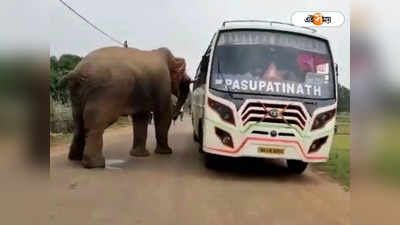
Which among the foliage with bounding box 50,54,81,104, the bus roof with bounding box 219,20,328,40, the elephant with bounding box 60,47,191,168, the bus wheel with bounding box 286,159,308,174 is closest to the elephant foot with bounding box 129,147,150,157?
the elephant with bounding box 60,47,191,168

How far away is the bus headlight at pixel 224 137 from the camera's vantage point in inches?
205

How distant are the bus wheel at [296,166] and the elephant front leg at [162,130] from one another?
6.01 feet

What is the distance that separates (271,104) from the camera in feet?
16.6

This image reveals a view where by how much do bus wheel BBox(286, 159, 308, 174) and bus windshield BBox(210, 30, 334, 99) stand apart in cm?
99

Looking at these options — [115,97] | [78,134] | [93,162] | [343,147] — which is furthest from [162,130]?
[343,147]

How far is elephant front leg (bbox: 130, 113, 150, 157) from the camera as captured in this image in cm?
603

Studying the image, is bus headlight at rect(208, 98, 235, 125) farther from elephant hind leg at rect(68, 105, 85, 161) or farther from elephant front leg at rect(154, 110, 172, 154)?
elephant front leg at rect(154, 110, 172, 154)

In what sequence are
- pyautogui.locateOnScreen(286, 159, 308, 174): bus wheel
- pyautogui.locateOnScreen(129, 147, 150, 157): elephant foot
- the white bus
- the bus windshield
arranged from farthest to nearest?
1. pyautogui.locateOnScreen(129, 147, 150, 157): elephant foot
2. pyautogui.locateOnScreen(286, 159, 308, 174): bus wheel
3. the white bus
4. the bus windshield

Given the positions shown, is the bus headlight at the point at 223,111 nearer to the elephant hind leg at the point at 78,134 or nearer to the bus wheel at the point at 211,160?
the bus wheel at the point at 211,160

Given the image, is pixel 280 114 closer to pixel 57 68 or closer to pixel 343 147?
pixel 343 147

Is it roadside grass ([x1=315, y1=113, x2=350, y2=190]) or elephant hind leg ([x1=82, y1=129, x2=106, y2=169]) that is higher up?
roadside grass ([x1=315, y1=113, x2=350, y2=190])

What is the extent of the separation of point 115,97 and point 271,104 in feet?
6.11
